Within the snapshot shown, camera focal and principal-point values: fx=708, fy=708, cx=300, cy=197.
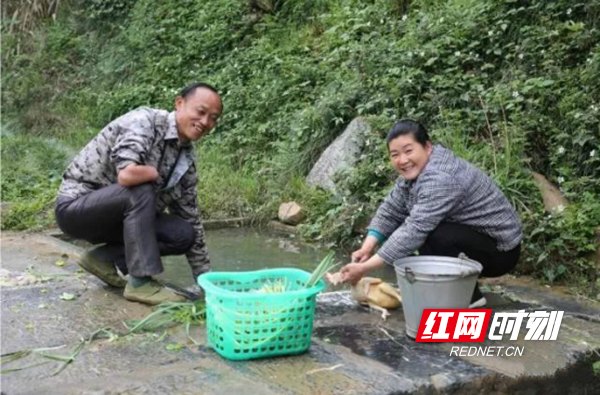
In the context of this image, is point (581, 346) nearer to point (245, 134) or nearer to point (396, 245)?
point (396, 245)

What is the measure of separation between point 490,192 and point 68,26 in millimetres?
10922

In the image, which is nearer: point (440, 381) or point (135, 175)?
point (440, 381)

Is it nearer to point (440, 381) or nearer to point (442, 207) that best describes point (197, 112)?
point (442, 207)

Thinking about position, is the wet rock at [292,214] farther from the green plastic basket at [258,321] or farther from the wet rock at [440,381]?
the wet rock at [440,381]

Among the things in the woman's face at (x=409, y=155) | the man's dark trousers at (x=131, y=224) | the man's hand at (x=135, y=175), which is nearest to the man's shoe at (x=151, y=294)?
the man's dark trousers at (x=131, y=224)

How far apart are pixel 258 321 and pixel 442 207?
1179 mm

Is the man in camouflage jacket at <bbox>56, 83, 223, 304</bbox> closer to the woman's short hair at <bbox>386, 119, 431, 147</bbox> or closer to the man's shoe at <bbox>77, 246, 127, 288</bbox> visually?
the man's shoe at <bbox>77, 246, 127, 288</bbox>

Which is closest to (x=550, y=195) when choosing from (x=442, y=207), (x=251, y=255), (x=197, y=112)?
(x=442, y=207)

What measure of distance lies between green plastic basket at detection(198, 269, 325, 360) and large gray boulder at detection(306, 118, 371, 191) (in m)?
3.45

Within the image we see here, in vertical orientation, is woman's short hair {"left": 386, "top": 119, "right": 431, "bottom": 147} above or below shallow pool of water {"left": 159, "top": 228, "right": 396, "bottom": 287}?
above

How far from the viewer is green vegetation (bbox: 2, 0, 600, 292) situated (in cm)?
530

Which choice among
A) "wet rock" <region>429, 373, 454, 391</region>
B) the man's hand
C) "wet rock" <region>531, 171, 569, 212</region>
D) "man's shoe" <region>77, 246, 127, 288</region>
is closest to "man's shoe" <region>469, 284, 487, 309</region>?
"wet rock" <region>429, 373, 454, 391</region>

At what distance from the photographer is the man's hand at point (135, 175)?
11.8 feet

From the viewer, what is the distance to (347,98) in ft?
23.4
